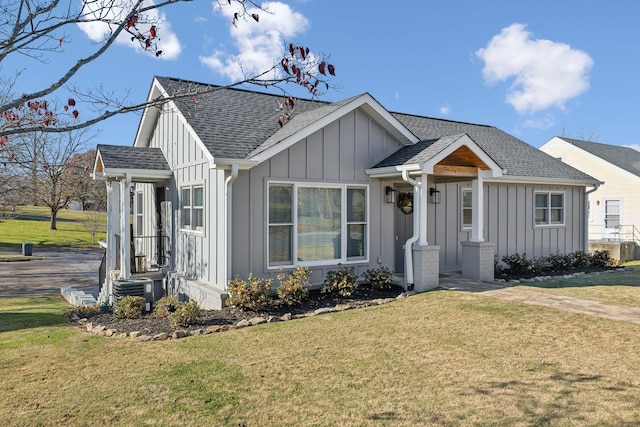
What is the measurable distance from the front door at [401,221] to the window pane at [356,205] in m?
1.24

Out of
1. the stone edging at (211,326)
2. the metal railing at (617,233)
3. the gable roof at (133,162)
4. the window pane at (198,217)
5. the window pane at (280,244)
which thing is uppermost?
the gable roof at (133,162)

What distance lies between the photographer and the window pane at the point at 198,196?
33.9ft

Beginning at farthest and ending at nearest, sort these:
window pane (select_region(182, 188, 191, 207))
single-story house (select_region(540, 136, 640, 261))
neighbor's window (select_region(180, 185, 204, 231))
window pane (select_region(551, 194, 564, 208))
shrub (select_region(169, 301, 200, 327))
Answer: single-story house (select_region(540, 136, 640, 261)) → window pane (select_region(551, 194, 564, 208)) → window pane (select_region(182, 188, 191, 207)) → neighbor's window (select_region(180, 185, 204, 231)) → shrub (select_region(169, 301, 200, 327))

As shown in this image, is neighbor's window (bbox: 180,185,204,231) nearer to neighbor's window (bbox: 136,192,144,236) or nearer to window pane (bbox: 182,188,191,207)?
window pane (bbox: 182,188,191,207)

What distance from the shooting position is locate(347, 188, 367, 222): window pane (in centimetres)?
1056

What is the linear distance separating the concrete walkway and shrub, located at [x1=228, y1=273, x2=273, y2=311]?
4129 mm

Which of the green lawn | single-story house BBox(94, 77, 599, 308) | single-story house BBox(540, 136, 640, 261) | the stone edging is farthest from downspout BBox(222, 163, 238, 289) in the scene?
the green lawn

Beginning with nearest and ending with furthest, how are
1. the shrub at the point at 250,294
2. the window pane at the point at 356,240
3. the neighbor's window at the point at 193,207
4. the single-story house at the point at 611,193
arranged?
the shrub at the point at 250,294 < the neighbor's window at the point at 193,207 < the window pane at the point at 356,240 < the single-story house at the point at 611,193

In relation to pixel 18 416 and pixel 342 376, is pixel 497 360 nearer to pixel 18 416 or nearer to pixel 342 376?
pixel 342 376

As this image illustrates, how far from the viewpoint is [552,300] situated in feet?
28.8

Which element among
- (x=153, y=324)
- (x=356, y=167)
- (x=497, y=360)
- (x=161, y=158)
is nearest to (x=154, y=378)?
(x=153, y=324)

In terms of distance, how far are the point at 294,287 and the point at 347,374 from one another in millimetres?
3663

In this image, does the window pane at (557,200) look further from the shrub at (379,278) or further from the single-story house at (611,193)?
the shrub at (379,278)

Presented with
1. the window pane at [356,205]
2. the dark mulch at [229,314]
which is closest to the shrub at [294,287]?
the dark mulch at [229,314]
